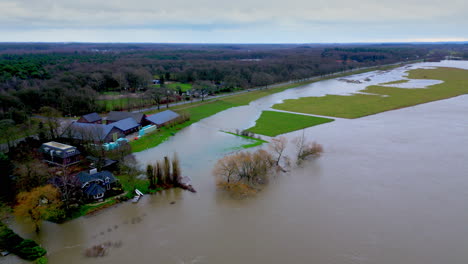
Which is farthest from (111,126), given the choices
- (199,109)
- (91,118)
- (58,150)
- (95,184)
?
(199,109)

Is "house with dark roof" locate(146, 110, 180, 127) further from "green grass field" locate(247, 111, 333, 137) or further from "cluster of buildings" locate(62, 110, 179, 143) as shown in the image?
"green grass field" locate(247, 111, 333, 137)

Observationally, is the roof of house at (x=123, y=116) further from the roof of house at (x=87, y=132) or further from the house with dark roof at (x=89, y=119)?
the roof of house at (x=87, y=132)

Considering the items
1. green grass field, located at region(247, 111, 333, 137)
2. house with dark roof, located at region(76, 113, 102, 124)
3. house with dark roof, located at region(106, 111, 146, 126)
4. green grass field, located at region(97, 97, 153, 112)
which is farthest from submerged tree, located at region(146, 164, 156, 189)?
green grass field, located at region(97, 97, 153, 112)

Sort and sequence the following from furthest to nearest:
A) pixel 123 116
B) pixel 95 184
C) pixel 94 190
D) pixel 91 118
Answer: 1. pixel 123 116
2. pixel 91 118
3. pixel 95 184
4. pixel 94 190

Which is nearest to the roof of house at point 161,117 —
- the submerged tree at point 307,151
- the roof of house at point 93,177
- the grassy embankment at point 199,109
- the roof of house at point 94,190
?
the grassy embankment at point 199,109

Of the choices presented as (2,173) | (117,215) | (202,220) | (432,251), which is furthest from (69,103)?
(432,251)

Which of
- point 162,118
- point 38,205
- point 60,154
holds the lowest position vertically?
point 38,205

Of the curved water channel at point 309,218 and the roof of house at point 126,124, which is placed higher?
the roof of house at point 126,124

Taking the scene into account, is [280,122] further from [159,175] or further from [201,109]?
[159,175]
